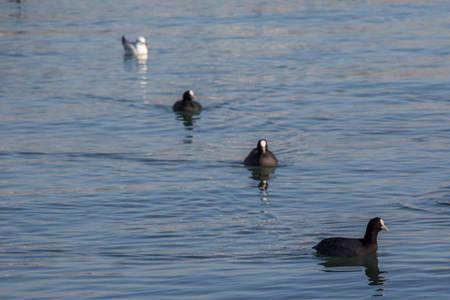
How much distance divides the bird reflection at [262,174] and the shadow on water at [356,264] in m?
6.42

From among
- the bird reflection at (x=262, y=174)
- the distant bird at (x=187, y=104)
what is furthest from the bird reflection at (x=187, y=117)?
the bird reflection at (x=262, y=174)

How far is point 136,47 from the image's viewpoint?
4944 centimetres

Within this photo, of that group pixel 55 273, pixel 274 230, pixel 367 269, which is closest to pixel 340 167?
pixel 274 230

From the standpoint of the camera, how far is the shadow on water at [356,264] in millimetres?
22031

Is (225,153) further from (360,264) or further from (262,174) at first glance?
(360,264)

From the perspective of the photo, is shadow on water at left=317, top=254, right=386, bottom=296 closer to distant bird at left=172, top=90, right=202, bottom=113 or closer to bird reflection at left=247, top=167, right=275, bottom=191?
bird reflection at left=247, top=167, right=275, bottom=191

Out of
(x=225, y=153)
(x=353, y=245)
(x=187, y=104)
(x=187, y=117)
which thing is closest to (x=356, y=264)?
(x=353, y=245)

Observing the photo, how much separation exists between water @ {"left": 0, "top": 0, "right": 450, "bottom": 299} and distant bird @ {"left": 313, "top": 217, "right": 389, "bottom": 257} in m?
0.23

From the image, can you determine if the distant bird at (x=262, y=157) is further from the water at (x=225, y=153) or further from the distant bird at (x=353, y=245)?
the distant bird at (x=353, y=245)

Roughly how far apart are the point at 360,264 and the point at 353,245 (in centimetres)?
38

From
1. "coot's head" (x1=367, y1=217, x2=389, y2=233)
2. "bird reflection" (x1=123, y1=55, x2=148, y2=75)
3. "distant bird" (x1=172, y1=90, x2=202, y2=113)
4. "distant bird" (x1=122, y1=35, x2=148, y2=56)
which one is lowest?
"coot's head" (x1=367, y1=217, x2=389, y2=233)

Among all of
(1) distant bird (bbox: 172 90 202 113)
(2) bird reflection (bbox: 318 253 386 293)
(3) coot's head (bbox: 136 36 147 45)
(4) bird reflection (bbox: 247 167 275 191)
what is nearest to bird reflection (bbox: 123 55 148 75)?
(3) coot's head (bbox: 136 36 147 45)

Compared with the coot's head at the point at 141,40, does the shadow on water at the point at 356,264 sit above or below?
below

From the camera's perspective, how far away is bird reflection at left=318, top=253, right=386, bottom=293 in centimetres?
2195
